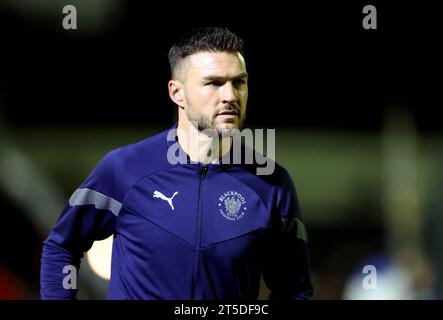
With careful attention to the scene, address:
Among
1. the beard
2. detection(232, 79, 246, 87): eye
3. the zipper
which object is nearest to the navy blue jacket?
the zipper

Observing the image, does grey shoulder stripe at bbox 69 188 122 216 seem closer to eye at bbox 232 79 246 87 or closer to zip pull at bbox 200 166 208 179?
zip pull at bbox 200 166 208 179

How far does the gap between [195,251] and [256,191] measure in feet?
1.54

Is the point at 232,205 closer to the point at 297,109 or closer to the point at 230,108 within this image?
the point at 230,108

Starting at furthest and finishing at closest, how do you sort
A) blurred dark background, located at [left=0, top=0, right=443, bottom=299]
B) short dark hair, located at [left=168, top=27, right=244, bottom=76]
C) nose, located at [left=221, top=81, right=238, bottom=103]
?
blurred dark background, located at [left=0, top=0, right=443, bottom=299] < short dark hair, located at [left=168, top=27, right=244, bottom=76] < nose, located at [left=221, top=81, right=238, bottom=103]

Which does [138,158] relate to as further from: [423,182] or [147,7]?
[423,182]

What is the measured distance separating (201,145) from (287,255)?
715 millimetres

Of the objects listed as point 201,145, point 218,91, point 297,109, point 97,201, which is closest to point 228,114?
point 218,91

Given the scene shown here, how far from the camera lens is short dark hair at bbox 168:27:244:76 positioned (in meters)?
3.61

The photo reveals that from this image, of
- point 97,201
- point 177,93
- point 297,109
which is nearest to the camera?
point 97,201

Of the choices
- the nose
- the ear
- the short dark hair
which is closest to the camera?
the nose

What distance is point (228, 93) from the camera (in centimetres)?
350

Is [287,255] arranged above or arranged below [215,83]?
below
